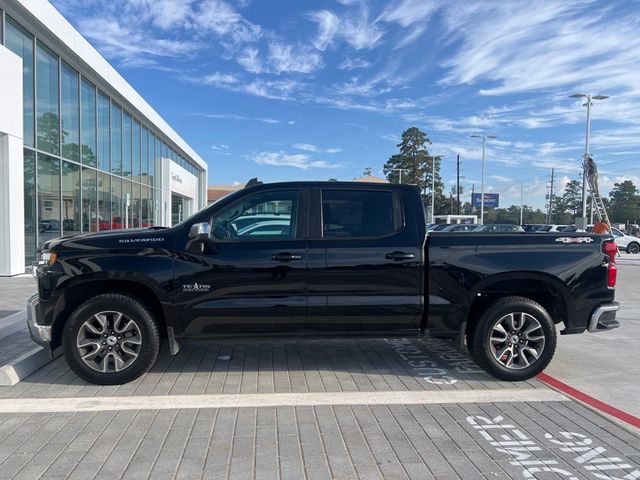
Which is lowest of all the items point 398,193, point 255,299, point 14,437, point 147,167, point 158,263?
point 14,437

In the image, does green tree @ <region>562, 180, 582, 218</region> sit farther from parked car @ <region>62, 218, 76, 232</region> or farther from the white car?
parked car @ <region>62, 218, 76, 232</region>

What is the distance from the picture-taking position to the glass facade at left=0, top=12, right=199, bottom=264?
12680mm

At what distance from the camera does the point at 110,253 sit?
4.66m

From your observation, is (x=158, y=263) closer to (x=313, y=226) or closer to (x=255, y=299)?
(x=255, y=299)

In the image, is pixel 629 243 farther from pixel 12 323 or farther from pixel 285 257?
pixel 12 323

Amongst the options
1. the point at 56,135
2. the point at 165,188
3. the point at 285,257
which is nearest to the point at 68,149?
the point at 56,135

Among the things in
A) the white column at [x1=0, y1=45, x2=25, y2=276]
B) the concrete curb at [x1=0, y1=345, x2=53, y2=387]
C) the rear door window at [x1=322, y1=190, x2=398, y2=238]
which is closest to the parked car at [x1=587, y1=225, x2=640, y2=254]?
the rear door window at [x1=322, y1=190, x2=398, y2=238]

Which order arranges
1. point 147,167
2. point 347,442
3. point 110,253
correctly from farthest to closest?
point 147,167 → point 110,253 → point 347,442

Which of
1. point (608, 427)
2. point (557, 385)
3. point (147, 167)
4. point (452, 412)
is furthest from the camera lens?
point (147, 167)

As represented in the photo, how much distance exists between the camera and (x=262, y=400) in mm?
4438

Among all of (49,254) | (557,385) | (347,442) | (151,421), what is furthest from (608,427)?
(49,254)

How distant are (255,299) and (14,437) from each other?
215cm

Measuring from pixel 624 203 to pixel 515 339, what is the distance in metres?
95.7

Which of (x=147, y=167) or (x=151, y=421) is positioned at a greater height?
(x=147, y=167)
